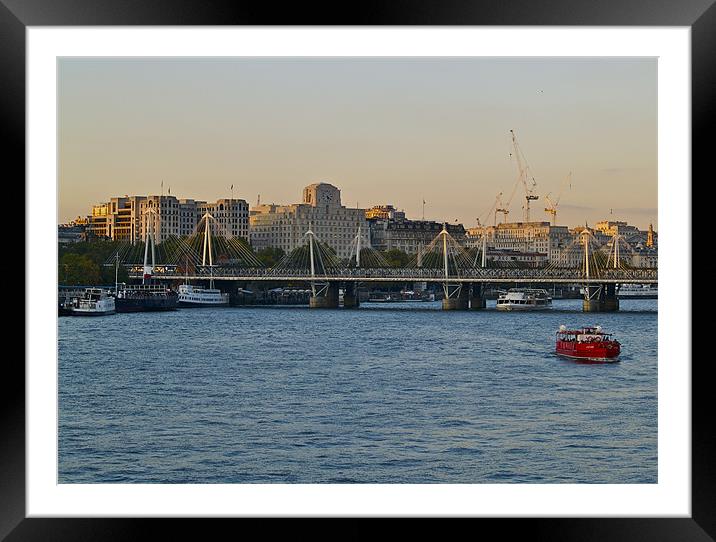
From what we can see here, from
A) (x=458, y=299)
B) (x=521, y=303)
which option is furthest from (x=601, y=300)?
(x=458, y=299)

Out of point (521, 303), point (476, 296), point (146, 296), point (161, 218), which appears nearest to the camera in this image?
point (146, 296)

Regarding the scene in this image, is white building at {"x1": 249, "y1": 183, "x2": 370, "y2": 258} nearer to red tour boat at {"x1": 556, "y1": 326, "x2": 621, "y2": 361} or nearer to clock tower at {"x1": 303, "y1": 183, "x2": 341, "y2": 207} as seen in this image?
clock tower at {"x1": 303, "y1": 183, "x2": 341, "y2": 207}

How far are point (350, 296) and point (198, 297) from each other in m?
4.45

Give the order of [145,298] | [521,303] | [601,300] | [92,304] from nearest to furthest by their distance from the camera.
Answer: [92,304], [145,298], [601,300], [521,303]

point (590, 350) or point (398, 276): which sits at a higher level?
point (398, 276)

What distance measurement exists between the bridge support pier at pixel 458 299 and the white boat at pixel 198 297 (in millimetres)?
6549

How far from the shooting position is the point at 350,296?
Answer: 3194 cm

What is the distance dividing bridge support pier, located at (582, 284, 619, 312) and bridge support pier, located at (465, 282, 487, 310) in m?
3.22

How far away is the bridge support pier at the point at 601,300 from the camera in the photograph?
1182 inches

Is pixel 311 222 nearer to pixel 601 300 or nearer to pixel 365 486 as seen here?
pixel 601 300

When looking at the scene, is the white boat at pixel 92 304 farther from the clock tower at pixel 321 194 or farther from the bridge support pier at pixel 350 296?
the clock tower at pixel 321 194

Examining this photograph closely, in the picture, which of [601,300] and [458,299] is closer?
[601,300]
